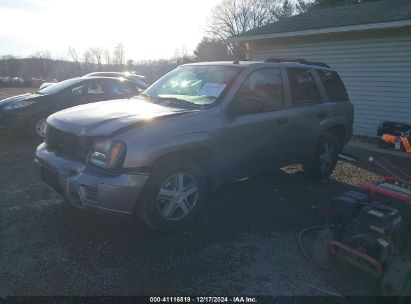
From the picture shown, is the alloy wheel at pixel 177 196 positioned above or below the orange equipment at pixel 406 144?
above

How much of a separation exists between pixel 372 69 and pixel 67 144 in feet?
30.0

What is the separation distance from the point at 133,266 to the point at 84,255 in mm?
506

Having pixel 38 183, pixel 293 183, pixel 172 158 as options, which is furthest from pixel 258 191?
pixel 38 183

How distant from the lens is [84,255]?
341cm

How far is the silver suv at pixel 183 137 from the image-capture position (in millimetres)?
3387

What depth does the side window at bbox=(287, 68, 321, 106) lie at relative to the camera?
5023 mm

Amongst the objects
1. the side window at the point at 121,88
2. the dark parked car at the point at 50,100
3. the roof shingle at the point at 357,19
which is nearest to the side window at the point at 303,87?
the dark parked car at the point at 50,100

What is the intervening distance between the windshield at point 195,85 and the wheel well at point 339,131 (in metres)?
2.32

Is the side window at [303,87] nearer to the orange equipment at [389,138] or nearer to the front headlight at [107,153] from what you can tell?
the front headlight at [107,153]

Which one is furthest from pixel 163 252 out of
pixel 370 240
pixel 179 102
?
pixel 370 240

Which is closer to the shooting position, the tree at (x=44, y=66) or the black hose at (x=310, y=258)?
the black hose at (x=310, y=258)

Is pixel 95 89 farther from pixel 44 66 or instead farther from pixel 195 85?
pixel 44 66

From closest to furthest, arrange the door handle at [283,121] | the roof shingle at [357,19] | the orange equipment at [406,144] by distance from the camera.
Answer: the door handle at [283,121], the orange equipment at [406,144], the roof shingle at [357,19]

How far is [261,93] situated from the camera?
458 cm
